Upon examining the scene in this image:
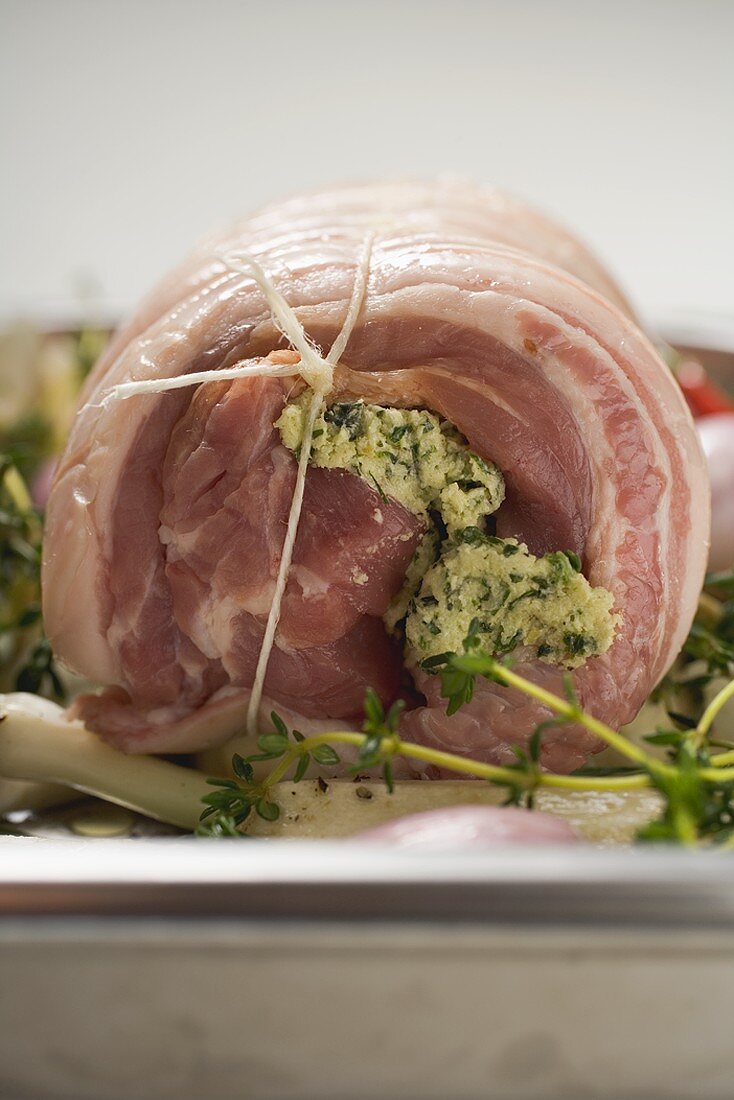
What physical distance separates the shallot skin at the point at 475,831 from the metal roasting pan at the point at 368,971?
68mm

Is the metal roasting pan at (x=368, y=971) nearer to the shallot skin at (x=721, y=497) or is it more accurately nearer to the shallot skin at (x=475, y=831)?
the shallot skin at (x=475, y=831)

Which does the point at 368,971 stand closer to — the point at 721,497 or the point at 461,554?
the point at 461,554

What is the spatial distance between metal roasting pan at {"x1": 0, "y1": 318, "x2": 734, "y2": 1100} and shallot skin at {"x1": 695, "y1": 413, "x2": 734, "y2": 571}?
824 mm

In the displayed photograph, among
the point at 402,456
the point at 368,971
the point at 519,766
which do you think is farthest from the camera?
the point at 402,456

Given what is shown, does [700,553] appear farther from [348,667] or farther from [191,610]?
[191,610]

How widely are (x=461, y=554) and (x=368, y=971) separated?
1.28ft

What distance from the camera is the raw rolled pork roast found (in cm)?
103

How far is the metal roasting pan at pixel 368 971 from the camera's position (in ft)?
2.32

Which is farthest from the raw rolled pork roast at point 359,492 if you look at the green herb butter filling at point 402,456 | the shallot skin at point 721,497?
the shallot skin at point 721,497

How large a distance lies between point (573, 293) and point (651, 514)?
0.69 ft

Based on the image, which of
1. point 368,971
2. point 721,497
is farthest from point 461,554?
point 721,497

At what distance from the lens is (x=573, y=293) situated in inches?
42.1

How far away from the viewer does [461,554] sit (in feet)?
3.36

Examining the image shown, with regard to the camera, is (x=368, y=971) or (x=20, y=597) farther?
(x=20, y=597)
